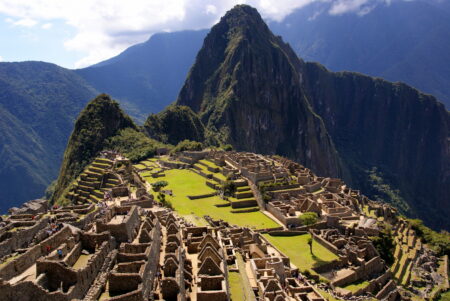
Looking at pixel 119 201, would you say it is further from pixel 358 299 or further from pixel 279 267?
pixel 358 299

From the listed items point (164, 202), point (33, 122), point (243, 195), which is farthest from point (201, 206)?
point (33, 122)

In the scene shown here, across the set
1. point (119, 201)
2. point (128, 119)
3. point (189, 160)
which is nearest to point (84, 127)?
point (128, 119)

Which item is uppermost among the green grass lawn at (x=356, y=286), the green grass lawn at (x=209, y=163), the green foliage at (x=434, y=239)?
the green grass lawn at (x=209, y=163)

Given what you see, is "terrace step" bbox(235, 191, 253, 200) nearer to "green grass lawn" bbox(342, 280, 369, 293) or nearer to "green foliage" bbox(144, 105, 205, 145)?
"green grass lawn" bbox(342, 280, 369, 293)

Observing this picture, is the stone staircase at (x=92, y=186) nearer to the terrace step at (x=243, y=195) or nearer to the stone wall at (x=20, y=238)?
the terrace step at (x=243, y=195)

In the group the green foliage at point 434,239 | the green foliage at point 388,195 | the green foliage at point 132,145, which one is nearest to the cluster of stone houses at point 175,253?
the green foliage at point 434,239

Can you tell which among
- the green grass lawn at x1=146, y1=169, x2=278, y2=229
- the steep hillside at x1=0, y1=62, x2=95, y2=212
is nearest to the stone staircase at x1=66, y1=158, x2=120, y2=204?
the green grass lawn at x1=146, y1=169, x2=278, y2=229
